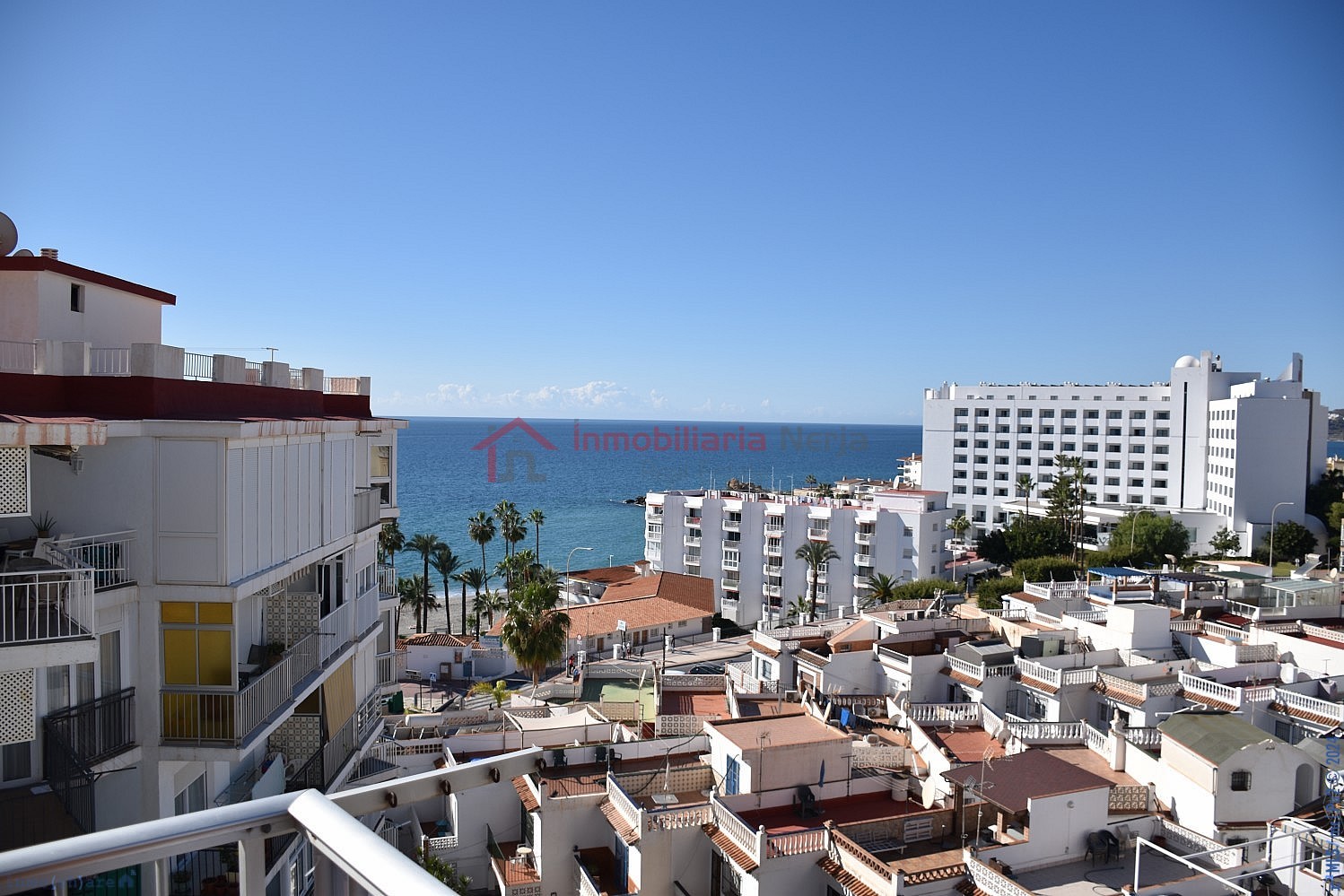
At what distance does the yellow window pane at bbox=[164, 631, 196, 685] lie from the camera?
402 inches

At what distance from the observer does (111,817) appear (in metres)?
9.98

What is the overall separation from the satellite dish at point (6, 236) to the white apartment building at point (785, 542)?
203ft

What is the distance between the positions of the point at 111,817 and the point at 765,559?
6833cm

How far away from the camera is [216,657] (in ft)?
33.8

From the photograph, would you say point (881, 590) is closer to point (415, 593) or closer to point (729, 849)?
point (415, 593)

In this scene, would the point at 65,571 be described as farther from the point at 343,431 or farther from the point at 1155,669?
the point at 1155,669

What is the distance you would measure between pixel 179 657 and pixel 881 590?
5654cm

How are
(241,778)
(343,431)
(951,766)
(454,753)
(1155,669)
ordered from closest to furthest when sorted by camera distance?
(241,778), (343,431), (951,766), (454,753), (1155,669)

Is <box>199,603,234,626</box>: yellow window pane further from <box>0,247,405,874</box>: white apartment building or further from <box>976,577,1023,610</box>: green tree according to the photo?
<box>976,577,1023,610</box>: green tree

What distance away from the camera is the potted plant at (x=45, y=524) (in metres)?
9.56

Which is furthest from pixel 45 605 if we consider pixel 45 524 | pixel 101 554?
pixel 45 524

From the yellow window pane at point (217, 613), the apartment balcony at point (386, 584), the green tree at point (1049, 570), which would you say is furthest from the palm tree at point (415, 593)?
the yellow window pane at point (217, 613)

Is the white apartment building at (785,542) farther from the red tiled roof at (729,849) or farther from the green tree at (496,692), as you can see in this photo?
the red tiled roof at (729,849)

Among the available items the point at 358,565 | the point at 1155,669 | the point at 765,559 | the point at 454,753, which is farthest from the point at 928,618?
the point at 765,559
